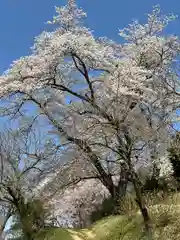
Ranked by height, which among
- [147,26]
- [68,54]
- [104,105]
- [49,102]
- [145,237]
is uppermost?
[147,26]

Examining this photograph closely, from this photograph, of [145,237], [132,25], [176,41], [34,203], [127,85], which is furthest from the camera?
[132,25]

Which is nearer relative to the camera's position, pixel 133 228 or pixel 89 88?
pixel 133 228

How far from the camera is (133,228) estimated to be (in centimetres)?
1432

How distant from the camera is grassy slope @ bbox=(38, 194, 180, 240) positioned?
12.7 metres

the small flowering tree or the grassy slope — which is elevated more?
the small flowering tree

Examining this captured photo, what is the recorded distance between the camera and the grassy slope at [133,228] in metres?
12.7

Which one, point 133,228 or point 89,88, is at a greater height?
point 89,88

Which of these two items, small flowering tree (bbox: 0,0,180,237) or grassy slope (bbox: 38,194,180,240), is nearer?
grassy slope (bbox: 38,194,180,240)

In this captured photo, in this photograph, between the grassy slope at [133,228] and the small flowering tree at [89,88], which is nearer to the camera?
the grassy slope at [133,228]

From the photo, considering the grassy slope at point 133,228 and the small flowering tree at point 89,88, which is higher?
the small flowering tree at point 89,88

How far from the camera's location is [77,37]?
20.2 meters

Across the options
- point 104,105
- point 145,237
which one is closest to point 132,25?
point 104,105

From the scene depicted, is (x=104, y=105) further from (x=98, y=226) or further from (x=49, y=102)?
(x=49, y=102)

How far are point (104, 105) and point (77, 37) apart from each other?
583 cm
